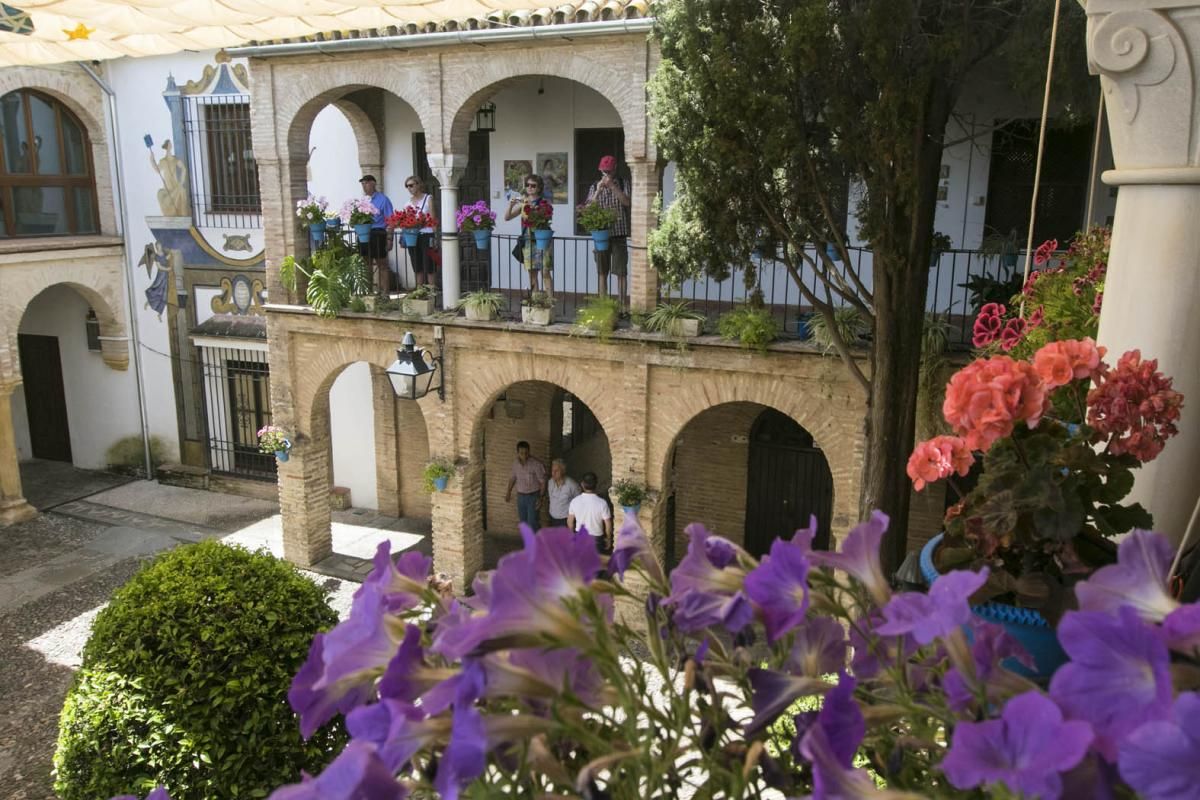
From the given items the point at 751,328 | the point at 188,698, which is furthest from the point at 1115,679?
the point at 751,328

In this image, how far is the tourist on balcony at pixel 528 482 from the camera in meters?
12.7

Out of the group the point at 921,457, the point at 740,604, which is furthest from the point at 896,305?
the point at 740,604

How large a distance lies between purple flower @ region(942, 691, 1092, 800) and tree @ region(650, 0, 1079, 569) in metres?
6.56

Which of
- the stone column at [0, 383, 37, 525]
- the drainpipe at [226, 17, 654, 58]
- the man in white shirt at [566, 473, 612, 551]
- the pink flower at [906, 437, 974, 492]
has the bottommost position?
the stone column at [0, 383, 37, 525]

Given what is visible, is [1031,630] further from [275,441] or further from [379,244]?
[275,441]

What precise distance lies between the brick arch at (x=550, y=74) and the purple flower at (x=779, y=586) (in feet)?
30.3

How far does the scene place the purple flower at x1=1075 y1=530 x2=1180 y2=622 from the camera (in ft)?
Result: 3.40

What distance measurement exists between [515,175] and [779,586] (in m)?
12.8

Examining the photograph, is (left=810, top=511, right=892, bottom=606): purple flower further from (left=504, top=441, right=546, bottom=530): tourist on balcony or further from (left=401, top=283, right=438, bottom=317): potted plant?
(left=504, top=441, right=546, bottom=530): tourist on balcony

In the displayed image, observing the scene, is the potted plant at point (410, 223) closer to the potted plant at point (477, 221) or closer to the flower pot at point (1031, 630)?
the potted plant at point (477, 221)

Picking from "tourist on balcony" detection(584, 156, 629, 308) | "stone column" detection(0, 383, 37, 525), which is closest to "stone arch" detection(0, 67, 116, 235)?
"stone column" detection(0, 383, 37, 525)

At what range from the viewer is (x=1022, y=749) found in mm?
846

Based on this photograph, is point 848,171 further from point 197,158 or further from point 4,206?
point 4,206

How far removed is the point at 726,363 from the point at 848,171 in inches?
107
